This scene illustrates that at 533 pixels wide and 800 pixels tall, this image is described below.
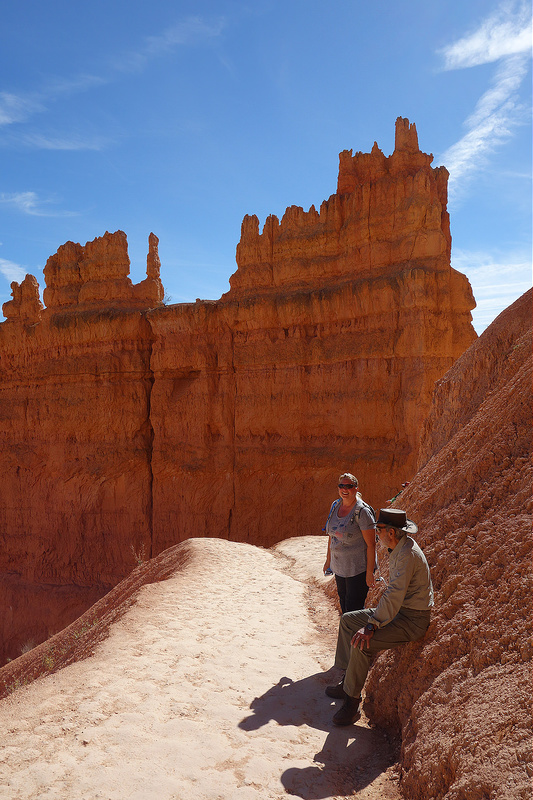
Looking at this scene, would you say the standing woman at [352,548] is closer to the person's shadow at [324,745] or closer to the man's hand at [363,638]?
the person's shadow at [324,745]

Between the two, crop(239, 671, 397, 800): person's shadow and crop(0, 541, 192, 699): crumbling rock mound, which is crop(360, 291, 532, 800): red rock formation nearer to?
crop(239, 671, 397, 800): person's shadow

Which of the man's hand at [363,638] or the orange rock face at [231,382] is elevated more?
the orange rock face at [231,382]

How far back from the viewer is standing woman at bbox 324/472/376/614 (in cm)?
463

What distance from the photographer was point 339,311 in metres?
14.0

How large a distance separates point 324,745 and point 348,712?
0.28 meters

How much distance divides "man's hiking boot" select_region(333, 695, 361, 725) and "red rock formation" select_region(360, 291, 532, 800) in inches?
5.9

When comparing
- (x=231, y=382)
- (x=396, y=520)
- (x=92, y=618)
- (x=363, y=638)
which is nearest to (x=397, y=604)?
(x=363, y=638)

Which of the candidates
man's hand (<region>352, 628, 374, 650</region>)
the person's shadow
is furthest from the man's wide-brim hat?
the person's shadow

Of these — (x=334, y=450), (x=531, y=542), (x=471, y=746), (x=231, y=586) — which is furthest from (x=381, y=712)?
(x=334, y=450)

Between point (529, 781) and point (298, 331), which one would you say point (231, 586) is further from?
point (298, 331)

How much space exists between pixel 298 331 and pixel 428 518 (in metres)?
10.4

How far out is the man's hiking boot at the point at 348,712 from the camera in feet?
12.1

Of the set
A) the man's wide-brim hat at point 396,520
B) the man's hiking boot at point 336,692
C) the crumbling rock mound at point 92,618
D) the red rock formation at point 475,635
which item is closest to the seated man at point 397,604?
the man's wide-brim hat at point 396,520

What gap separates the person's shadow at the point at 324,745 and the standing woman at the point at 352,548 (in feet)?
2.24
